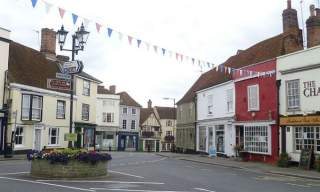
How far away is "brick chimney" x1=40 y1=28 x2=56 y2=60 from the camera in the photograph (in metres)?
41.5

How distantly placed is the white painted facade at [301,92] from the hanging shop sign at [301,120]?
0.20 ft

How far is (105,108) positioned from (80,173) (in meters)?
53.9

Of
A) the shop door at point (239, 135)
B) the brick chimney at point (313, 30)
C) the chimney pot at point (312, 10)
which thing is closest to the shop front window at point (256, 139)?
the shop door at point (239, 135)

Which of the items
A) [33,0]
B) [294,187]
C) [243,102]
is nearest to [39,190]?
[33,0]

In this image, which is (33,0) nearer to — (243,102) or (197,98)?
(243,102)

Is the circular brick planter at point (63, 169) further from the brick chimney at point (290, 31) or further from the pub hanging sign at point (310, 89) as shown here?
the brick chimney at point (290, 31)

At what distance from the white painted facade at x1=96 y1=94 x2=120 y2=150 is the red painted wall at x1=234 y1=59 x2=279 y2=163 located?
4051 centimetres

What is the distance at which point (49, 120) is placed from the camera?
37719 mm

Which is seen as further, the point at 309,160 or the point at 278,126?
the point at 278,126

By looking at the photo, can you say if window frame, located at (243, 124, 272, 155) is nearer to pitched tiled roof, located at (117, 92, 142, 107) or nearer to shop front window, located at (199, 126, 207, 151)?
shop front window, located at (199, 126, 207, 151)

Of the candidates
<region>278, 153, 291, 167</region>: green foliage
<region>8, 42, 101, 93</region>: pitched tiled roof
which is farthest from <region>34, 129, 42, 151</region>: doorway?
<region>278, 153, 291, 167</region>: green foliage

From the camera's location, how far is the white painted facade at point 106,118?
69.8 meters

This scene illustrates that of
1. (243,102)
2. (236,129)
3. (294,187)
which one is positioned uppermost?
(243,102)

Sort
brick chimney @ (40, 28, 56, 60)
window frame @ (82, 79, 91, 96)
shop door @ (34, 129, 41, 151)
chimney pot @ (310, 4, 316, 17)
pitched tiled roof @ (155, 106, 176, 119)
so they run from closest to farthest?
chimney pot @ (310, 4, 316, 17) < shop door @ (34, 129, 41, 151) < brick chimney @ (40, 28, 56, 60) < window frame @ (82, 79, 91, 96) < pitched tiled roof @ (155, 106, 176, 119)
